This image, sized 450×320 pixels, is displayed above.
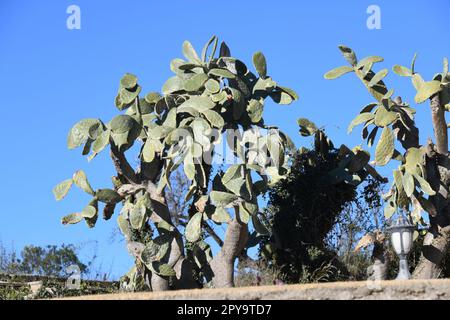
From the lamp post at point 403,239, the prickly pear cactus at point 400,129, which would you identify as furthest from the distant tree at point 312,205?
the lamp post at point 403,239

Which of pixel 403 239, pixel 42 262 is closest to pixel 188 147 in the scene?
pixel 403 239

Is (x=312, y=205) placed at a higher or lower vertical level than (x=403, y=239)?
higher

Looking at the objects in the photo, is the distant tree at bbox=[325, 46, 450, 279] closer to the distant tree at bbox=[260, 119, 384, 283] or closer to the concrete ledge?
the distant tree at bbox=[260, 119, 384, 283]

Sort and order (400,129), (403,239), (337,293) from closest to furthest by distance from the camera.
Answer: (337,293) < (403,239) < (400,129)

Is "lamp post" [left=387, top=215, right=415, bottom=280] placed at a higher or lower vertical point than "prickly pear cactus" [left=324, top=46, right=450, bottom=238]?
lower

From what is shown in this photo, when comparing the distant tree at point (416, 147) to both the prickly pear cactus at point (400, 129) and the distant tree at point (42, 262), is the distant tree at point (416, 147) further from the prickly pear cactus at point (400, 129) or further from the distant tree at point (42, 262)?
the distant tree at point (42, 262)

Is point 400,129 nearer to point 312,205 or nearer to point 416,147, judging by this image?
point 416,147

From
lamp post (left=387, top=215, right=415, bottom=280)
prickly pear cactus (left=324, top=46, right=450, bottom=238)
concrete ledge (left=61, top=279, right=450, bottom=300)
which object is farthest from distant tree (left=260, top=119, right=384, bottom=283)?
concrete ledge (left=61, top=279, right=450, bottom=300)

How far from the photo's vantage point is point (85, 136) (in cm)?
741

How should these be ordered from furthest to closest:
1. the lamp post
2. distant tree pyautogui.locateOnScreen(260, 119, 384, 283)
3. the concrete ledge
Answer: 1. distant tree pyautogui.locateOnScreen(260, 119, 384, 283)
2. the lamp post
3. the concrete ledge

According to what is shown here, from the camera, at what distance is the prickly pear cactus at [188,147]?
7090mm

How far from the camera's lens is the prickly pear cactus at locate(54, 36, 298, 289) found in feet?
23.3

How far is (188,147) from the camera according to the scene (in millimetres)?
6996
